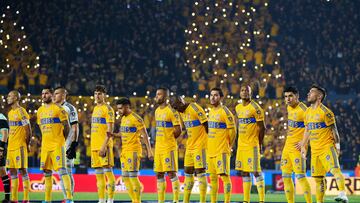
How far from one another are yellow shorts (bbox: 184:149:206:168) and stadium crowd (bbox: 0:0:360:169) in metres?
13.8

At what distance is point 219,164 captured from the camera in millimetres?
16500

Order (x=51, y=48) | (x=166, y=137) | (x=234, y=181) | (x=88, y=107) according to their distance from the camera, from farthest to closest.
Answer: (x=51, y=48), (x=88, y=107), (x=234, y=181), (x=166, y=137)

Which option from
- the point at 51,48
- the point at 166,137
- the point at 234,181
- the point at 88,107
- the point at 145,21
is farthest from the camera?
the point at 145,21

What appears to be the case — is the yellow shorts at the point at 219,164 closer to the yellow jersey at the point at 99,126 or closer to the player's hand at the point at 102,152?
the player's hand at the point at 102,152

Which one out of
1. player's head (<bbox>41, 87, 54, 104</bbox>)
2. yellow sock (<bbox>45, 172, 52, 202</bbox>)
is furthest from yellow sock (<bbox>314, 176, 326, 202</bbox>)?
player's head (<bbox>41, 87, 54, 104</bbox>)

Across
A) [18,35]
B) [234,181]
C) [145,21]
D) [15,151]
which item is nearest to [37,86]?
[18,35]

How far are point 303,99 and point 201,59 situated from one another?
583 centimetres

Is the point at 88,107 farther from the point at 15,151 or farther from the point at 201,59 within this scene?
the point at 15,151

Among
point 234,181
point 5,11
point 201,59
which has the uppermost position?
point 5,11

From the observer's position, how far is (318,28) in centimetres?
3906

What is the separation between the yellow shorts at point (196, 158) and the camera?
1684 cm

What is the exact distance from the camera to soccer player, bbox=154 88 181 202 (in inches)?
667

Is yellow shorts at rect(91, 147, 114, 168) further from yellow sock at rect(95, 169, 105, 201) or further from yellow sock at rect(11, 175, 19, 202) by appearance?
yellow sock at rect(11, 175, 19, 202)

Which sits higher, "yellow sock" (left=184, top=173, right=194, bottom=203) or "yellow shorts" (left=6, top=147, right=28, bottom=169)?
"yellow shorts" (left=6, top=147, right=28, bottom=169)
